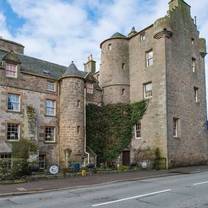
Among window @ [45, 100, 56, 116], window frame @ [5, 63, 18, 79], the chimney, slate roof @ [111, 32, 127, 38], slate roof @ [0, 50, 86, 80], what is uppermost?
slate roof @ [111, 32, 127, 38]

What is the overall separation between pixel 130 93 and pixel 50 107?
348 inches

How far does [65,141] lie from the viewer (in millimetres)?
27453

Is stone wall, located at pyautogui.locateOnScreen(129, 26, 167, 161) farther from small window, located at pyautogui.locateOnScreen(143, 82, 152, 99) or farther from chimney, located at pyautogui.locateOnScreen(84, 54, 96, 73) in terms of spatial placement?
chimney, located at pyautogui.locateOnScreen(84, 54, 96, 73)

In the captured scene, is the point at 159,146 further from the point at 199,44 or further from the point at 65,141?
the point at 199,44

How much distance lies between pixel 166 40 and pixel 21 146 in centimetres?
1672

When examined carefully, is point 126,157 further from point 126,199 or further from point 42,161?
point 126,199

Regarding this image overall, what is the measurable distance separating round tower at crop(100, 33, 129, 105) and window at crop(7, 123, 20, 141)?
34.0 ft

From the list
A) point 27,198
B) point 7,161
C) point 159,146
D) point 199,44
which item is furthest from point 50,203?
point 199,44

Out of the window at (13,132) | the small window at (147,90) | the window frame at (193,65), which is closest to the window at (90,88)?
the small window at (147,90)

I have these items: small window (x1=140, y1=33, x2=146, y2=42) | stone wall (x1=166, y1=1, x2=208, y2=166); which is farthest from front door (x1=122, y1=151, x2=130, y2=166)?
small window (x1=140, y1=33, x2=146, y2=42)

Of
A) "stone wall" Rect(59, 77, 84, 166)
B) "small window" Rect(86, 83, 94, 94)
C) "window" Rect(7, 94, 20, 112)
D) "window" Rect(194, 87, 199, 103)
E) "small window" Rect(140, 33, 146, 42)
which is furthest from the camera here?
"small window" Rect(86, 83, 94, 94)

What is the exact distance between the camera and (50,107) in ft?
93.0

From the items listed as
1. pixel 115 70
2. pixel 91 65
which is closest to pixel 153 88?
pixel 115 70

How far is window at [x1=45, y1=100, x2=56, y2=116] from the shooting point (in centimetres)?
2812
